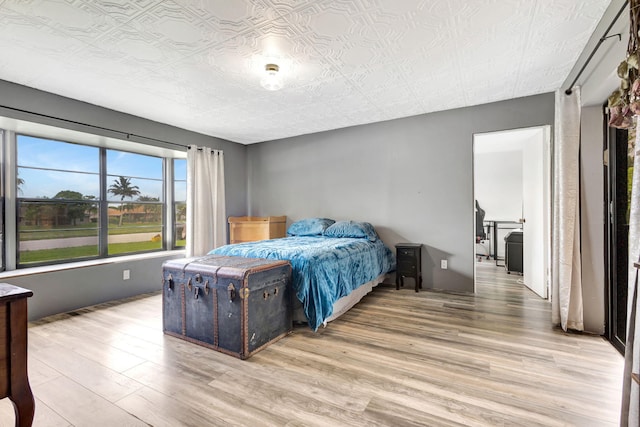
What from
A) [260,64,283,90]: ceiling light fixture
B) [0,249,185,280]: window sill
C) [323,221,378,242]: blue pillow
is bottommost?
[0,249,185,280]: window sill

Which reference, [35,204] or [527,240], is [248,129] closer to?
[35,204]

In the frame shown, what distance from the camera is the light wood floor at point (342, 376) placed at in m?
1.54

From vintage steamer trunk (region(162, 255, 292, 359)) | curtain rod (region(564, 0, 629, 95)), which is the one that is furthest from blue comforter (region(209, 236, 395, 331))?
curtain rod (region(564, 0, 629, 95))

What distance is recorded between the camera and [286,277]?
257cm

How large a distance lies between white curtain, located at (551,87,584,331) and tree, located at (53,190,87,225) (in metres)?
5.36

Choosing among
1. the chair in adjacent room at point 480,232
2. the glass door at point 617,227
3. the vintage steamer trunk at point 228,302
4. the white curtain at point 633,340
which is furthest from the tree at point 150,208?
the chair in adjacent room at point 480,232

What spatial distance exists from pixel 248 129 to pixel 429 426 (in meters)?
4.27

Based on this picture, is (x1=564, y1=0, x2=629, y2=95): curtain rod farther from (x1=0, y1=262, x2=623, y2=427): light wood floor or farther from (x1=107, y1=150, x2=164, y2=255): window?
(x1=107, y1=150, x2=164, y2=255): window

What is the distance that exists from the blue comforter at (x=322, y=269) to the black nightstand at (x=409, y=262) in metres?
0.49

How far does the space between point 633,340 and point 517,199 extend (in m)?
6.00

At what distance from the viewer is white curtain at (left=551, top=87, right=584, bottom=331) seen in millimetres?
2545

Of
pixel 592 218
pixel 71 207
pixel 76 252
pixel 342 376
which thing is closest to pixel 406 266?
pixel 592 218

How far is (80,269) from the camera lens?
3375 millimetres

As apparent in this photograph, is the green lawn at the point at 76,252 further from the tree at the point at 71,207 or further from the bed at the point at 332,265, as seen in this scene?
the bed at the point at 332,265
